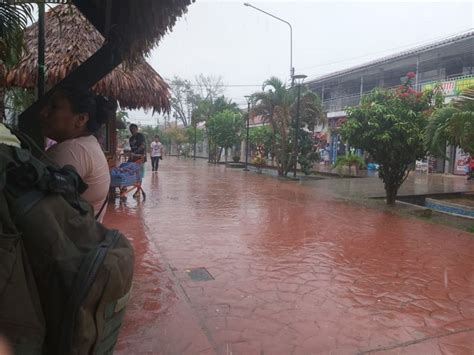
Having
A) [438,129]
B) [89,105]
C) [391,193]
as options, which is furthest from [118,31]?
[391,193]

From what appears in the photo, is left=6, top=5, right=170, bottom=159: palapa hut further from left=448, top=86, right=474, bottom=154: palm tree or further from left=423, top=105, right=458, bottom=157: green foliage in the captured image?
left=448, top=86, right=474, bottom=154: palm tree

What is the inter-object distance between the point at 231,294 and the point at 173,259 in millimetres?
1203

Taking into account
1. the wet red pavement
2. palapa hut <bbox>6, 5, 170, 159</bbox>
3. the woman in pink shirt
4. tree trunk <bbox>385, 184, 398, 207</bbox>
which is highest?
palapa hut <bbox>6, 5, 170, 159</bbox>

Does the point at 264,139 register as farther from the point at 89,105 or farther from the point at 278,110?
the point at 89,105

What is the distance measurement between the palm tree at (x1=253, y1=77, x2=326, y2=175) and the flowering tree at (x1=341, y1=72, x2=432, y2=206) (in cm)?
645

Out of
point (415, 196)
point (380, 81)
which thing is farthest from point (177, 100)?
point (415, 196)

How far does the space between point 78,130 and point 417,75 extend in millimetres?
22653

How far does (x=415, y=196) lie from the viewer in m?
10.7

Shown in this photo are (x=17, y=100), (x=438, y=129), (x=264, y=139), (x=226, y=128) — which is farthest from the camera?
(x=226, y=128)

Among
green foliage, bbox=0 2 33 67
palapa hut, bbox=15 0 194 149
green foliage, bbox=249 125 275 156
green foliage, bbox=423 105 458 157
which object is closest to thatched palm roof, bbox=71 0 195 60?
palapa hut, bbox=15 0 194 149

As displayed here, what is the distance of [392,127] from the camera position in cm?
841

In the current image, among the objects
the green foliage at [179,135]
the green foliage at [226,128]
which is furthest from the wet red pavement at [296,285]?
the green foliage at [179,135]

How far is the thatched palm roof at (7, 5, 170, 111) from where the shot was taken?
569 cm

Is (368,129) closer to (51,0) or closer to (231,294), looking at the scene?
(231,294)
